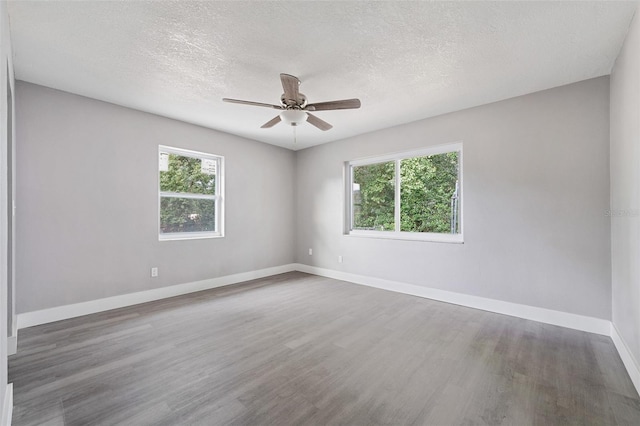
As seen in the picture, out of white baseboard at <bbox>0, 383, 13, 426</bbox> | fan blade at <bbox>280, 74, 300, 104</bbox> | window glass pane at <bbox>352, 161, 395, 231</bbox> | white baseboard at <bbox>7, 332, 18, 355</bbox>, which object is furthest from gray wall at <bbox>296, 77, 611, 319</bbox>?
white baseboard at <bbox>7, 332, 18, 355</bbox>

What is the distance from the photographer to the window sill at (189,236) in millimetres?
3993

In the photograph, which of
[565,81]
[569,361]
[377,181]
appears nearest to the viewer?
[569,361]

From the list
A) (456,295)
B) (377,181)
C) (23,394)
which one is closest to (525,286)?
(456,295)

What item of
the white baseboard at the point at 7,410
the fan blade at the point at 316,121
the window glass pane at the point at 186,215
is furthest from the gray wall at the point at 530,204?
the white baseboard at the point at 7,410

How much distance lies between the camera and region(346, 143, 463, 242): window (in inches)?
152

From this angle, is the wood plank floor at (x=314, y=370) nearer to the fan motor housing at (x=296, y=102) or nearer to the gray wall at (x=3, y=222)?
the gray wall at (x=3, y=222)

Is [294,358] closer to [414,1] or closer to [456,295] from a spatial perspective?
[456,295]

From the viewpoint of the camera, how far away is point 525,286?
315 cm

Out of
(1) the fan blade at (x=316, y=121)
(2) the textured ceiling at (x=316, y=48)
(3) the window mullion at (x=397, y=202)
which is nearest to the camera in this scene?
(2) the textured ceiling at (x=316, y=48)

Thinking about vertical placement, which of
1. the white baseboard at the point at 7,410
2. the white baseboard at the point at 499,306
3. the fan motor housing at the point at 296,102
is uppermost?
the fan motor housing at the point at 296,102

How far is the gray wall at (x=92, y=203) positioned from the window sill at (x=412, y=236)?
7.74ft

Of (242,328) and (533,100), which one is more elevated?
(533,100)

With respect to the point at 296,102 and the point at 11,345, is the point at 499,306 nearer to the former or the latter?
the point at 296,102

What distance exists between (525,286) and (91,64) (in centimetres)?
501
